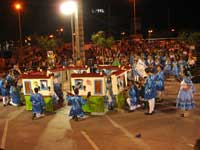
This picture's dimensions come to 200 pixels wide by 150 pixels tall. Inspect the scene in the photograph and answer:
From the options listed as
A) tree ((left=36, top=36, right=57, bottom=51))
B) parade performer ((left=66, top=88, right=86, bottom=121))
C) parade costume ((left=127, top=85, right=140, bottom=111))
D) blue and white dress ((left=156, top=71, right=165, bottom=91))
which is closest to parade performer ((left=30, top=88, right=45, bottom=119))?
parade performer ((left=66, top=88, right=86, bottom=121))

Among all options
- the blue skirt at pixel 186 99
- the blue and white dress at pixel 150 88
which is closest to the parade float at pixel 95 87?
the blue and white dress at pixel 150 88

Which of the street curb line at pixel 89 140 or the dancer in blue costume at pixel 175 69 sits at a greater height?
the dancer in blue costume at pixel 175 69

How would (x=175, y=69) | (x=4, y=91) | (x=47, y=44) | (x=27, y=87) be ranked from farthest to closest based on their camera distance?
(x=47, y=44) < (x=175, y=69) < (x=4, y=91) < (x=27, y=87)

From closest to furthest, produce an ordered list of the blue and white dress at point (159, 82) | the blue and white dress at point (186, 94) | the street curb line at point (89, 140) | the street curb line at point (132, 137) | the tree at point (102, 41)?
the street curb line at point (132, 137) → the street curb line at point (89, 140) → the blue and white dress at point (186, 94) → the blue and white dress at point (159, 82) → the tree at point (102, 41)

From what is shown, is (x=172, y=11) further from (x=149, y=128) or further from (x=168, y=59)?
(x=149, y=128)

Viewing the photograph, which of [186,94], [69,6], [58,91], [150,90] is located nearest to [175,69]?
[69,6]

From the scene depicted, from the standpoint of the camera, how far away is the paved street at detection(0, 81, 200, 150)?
960 centimetres

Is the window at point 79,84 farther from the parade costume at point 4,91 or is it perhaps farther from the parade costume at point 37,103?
the parade costume at point 4,91

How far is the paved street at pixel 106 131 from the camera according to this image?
31.5 feet

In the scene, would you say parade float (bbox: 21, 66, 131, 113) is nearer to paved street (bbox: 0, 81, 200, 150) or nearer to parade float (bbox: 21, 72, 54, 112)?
parade float (bbox: 21, 72, 54, 112)

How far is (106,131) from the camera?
10891mm

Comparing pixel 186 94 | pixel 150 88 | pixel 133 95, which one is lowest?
pixel 133 95

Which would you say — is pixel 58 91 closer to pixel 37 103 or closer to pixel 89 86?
pixel 37 103

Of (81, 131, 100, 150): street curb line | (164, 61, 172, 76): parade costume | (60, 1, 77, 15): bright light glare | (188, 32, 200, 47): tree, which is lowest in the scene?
(81, 131, 100, 150): street curb line
